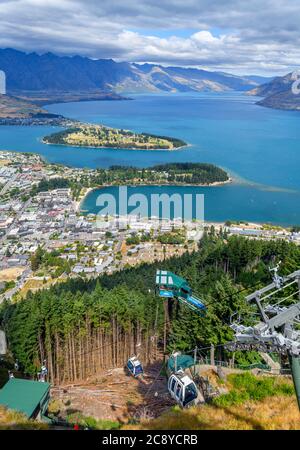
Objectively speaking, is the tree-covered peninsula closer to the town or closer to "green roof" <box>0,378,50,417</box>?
the town

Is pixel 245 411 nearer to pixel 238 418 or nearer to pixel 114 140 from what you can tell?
pixel 238 418

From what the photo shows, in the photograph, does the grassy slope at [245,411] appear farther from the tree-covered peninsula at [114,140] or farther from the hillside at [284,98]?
the hillside at [284,98]

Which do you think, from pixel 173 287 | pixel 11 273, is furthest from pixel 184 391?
pixel 11 273

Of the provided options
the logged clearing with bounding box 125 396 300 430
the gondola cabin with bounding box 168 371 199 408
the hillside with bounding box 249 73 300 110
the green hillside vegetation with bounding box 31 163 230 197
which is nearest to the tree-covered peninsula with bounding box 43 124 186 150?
the green hillside vegetation with bounding box 31 163 230 197

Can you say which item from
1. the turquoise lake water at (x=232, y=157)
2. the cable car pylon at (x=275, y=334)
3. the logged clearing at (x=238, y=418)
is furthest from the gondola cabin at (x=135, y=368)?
the turquoise lake water at (x=232, y=157)
